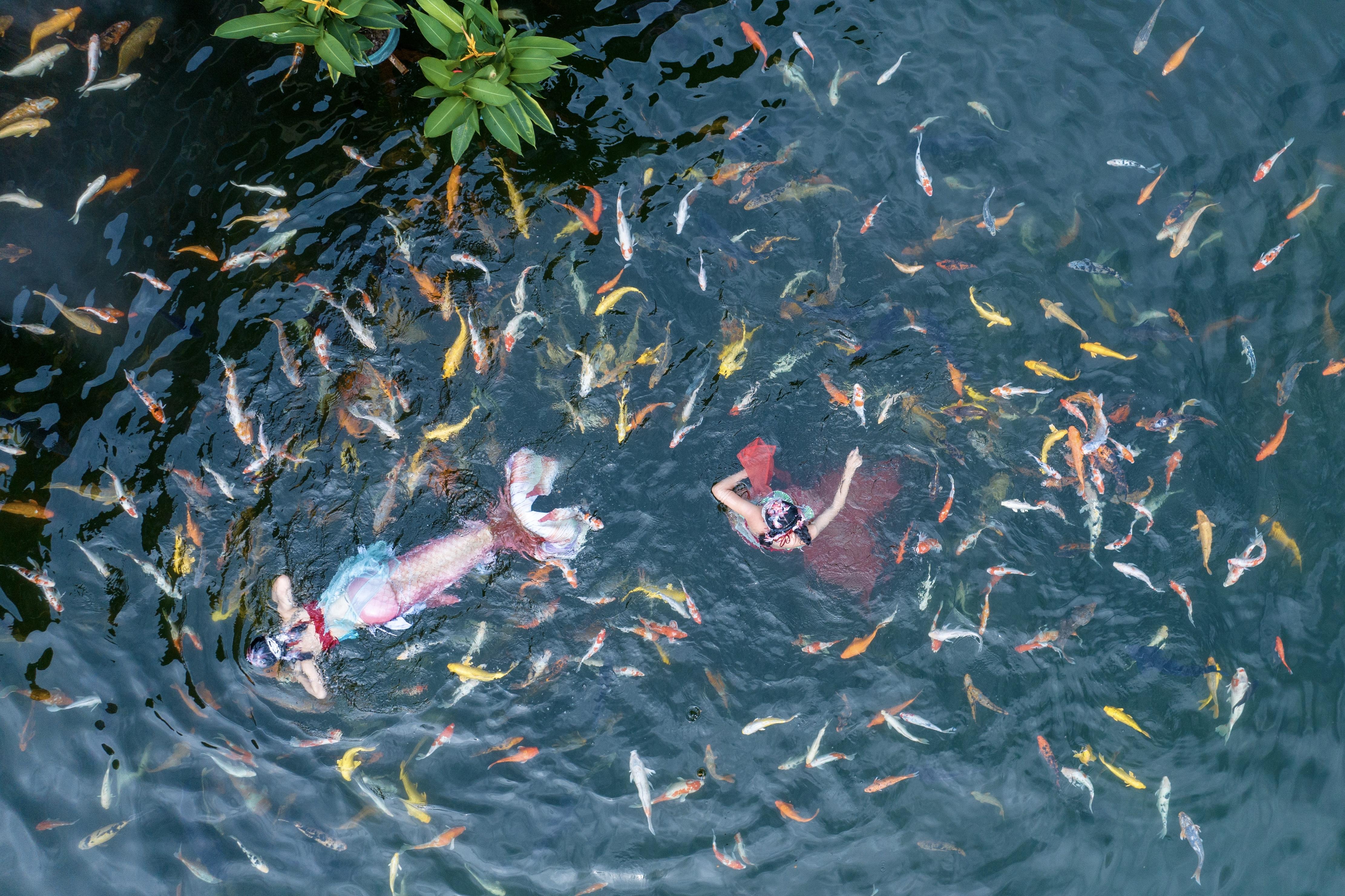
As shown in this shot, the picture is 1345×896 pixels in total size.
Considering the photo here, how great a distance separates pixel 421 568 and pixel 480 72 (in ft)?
11.9

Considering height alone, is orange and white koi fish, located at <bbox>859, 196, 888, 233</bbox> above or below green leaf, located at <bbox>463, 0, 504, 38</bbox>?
below

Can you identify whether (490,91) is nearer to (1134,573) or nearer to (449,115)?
(449,115)

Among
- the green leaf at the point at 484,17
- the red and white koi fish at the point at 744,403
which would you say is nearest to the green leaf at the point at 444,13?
the green leaf at the point at 484,17

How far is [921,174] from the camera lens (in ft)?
20.2

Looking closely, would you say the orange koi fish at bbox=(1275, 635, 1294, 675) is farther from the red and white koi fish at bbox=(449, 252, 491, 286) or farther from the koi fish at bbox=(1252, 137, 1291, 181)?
the red and white koi fish at bbox=(449, 252, 491, 286)

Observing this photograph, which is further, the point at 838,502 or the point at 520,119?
the point at 838,502

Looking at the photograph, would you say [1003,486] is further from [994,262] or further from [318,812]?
[318,812]

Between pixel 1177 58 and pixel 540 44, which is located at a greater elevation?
pixel 1177 58

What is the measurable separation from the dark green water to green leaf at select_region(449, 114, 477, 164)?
963mm

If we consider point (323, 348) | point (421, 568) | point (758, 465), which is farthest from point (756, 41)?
point (421, 568)

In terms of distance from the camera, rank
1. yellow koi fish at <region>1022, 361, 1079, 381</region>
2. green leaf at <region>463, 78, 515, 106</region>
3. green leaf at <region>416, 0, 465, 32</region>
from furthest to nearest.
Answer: yellow koi fish at <region>1022, 361, 1079, 381</region>, green leaf at <region>463, 78, 515, 106</region>, green leaf at <region>416, 0, 465, 32</region>

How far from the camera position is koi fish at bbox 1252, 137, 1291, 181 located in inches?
249

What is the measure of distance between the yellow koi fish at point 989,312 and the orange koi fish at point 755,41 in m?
2.57

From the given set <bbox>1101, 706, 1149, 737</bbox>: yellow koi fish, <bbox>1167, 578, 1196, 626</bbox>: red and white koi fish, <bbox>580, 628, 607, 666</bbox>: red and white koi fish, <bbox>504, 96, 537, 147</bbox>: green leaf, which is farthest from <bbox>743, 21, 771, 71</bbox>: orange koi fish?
<bbox>1101, 706, 1149, 737</bbox>: yellow koi fish
